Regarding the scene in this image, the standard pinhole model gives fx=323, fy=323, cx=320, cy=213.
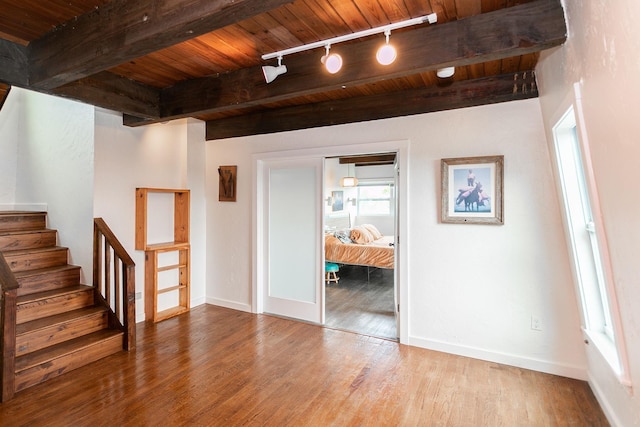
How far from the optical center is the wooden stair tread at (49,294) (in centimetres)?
285

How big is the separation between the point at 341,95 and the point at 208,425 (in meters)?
3.08

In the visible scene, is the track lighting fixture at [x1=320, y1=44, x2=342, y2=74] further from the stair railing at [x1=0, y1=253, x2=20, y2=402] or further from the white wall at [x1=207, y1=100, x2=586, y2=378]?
the stair railing at [x1=0, y1=253, x2=20, y2=402]

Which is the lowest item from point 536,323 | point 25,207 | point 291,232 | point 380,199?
point 536,323

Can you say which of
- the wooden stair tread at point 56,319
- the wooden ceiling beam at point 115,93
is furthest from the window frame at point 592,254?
the wooden stair tread at point 56,319

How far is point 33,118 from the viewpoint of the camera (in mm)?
3914

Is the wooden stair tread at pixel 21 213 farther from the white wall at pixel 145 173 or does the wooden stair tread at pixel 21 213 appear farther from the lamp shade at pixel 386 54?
the lamp shade at pixel 386 54

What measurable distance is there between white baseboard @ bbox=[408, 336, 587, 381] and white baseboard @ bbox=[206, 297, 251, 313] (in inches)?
83.2

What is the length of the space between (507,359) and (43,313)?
4.16m

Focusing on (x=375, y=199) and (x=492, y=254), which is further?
(x=375, y=199)

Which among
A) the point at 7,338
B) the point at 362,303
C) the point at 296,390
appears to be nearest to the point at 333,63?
the point at 296,390

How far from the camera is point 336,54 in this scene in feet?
7.48

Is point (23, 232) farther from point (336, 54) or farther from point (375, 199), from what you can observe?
point (375, 199)

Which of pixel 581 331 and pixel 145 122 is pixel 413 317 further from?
pixel 145 122

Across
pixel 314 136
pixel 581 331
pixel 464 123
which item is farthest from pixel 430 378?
pixel 314 136
